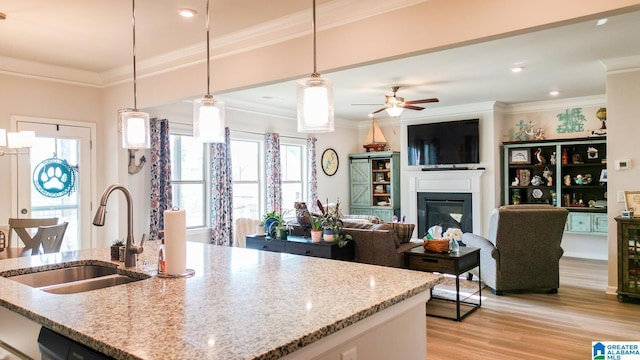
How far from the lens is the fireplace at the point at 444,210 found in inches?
305

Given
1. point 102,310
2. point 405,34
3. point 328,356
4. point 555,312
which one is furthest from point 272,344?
point 555,312

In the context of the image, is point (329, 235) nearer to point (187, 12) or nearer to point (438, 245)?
point (438, 245)

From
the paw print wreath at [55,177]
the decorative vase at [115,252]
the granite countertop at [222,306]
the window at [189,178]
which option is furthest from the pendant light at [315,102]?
the window at [189,178]

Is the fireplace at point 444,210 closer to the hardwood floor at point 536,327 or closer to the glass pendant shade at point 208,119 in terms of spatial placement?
the hardwood floor at point 536,327

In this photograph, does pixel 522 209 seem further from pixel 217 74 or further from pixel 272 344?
pixel 272 344

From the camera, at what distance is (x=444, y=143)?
7926 millimetres

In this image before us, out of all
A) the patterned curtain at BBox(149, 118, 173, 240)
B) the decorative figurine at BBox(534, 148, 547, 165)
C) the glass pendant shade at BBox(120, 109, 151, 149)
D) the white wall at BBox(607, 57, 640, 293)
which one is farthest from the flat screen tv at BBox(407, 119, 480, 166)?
the glass pendant shade at BBox(120, 109, 151, 149)

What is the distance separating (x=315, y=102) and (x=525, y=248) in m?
3.87

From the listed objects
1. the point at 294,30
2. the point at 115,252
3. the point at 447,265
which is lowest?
the point at 447,265

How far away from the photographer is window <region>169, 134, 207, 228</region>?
20.4ft

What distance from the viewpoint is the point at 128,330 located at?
122 cm

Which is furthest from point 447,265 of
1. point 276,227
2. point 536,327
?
point 276,227

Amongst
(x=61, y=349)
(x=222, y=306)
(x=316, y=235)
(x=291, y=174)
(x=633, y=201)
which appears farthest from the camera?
(x=291, y=174)

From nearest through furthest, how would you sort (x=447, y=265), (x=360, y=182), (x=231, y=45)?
(x=231, y=45) → (x=447, y=265) → (x=360, y=182)
